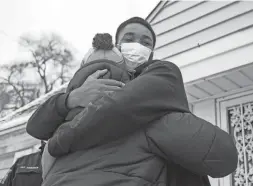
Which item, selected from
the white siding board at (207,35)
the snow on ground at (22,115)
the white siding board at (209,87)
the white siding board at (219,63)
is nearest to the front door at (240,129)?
the white siding board at (209,87)

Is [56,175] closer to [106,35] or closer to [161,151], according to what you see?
[161,151]

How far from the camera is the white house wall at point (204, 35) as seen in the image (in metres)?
3.42

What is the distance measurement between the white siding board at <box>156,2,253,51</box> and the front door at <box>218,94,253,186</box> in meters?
0.73

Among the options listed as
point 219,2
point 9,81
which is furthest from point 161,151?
point 9,81

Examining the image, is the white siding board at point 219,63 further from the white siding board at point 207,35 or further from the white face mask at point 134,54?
the white face mask at point 134,54

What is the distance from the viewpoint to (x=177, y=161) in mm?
1220

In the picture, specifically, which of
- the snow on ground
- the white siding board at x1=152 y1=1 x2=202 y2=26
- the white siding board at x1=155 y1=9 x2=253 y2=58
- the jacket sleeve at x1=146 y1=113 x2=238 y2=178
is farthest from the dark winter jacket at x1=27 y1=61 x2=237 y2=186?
the snow on ground

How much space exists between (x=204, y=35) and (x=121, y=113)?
10.1ft

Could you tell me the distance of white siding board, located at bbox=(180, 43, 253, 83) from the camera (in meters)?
3.32

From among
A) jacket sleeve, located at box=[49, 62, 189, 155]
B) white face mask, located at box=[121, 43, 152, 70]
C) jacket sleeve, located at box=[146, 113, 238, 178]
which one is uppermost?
white face mask, located at box=[121, 43, 152, 70]

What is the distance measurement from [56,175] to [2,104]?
14194 mm

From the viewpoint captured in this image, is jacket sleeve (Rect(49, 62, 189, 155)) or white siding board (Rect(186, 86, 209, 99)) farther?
white siding board (Rect(186, 86, 209, 99))

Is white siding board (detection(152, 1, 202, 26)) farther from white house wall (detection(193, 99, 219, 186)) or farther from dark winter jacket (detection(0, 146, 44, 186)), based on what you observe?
dark winter jacket (detection(0, 146, 44, 186))

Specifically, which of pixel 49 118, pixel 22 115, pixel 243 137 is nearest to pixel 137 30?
pixel 49 118
